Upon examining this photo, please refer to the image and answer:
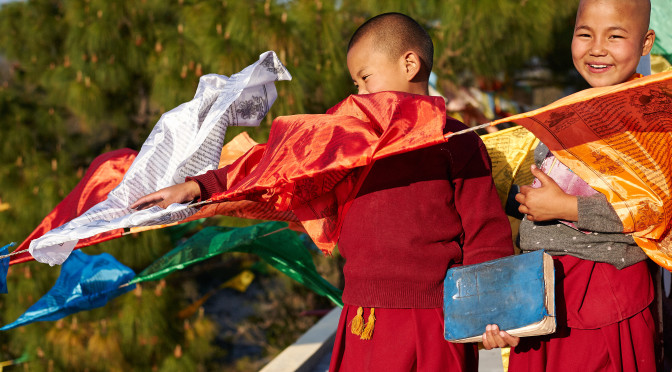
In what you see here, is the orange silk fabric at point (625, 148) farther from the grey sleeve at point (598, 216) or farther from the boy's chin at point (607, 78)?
the boy's chin at point (607, 78)

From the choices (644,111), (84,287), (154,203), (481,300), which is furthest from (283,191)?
(84,287)

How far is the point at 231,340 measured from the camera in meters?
6.78

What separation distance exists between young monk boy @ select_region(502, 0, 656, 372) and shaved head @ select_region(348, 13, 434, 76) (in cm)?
41

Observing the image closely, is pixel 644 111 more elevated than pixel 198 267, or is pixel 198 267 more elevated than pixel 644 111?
pixel 644 111

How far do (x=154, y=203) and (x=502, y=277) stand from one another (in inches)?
38.0

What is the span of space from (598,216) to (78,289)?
2201 millimetres

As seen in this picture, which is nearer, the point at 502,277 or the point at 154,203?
the point at 502,277

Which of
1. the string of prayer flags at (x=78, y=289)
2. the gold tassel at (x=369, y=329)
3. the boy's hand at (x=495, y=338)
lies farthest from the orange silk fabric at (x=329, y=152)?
the string of prayer flags at (x=78, y=289)

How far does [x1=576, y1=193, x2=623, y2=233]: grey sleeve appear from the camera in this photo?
185cm

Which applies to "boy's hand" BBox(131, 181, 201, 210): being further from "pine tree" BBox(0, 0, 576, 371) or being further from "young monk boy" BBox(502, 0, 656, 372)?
"pine tree" BBox(0, 0, 576, 371)

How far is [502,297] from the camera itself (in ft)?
5.82

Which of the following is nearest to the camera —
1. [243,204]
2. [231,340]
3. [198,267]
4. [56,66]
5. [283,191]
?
[283,191]

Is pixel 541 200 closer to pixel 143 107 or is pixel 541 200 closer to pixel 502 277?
pixel 502 277

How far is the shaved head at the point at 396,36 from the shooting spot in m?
2.06
